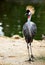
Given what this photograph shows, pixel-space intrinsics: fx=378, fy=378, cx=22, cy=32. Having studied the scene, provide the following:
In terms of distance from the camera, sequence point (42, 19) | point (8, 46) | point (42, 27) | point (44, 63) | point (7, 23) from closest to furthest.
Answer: point (44, 63) < point (8, 46) < point (42, 27) < point (7, 23) < point (42, 19)

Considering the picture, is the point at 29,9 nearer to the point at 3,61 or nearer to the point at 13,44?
the point at 3,61

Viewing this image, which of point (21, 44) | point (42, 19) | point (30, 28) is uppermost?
point (30, 28)

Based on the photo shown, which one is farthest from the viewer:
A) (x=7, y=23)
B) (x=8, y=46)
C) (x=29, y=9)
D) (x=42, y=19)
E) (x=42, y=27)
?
(x=42, y=19)

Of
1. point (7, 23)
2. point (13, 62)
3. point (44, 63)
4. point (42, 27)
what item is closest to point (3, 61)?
point (13, 62)

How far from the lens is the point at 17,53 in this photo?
11.4 meters

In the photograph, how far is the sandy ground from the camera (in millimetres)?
10133

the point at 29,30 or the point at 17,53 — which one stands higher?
the point at 29,30

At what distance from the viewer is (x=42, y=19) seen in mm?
25984

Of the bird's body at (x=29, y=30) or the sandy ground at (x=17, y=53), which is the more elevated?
the bird's body at (x=29, y=30)

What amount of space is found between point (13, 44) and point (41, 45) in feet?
3.24

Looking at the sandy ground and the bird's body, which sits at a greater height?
the bird's body

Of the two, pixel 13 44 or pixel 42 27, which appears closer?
pixel 13 44

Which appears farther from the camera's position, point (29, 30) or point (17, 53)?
point (17, 53)

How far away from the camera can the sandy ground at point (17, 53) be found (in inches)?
399
